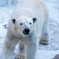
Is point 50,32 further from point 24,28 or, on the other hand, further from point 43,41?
point 24,28

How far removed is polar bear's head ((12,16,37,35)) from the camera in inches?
110

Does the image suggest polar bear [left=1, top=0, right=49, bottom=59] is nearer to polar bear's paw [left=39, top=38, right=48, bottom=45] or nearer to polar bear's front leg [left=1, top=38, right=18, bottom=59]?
polar bear's front leg [left=1, top=38, right=18, bottom=59]

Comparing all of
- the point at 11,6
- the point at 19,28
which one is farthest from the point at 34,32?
the point at 11,6

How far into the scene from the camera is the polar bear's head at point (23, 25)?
110 inches

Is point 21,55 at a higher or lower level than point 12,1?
lower

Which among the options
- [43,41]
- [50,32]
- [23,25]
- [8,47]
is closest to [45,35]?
[43,41]

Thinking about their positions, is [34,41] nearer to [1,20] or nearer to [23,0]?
[23,0]

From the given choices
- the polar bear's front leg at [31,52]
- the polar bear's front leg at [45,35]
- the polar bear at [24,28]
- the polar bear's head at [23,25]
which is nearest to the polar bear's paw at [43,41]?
the polar bear's front leg at [45,35]

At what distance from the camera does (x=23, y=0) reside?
3641 mm

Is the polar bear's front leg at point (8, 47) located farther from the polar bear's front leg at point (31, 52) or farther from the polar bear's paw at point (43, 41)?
the polar bear's paw at point (43, 41)

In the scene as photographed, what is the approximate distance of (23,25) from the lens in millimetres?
2828

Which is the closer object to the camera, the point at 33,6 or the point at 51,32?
the point at 33,6

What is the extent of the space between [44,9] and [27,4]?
79cm

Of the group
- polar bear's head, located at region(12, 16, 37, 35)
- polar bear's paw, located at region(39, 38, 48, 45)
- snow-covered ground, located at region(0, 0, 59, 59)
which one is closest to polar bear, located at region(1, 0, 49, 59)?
polar bear's head, located at region(12, 16, 37, 35)
